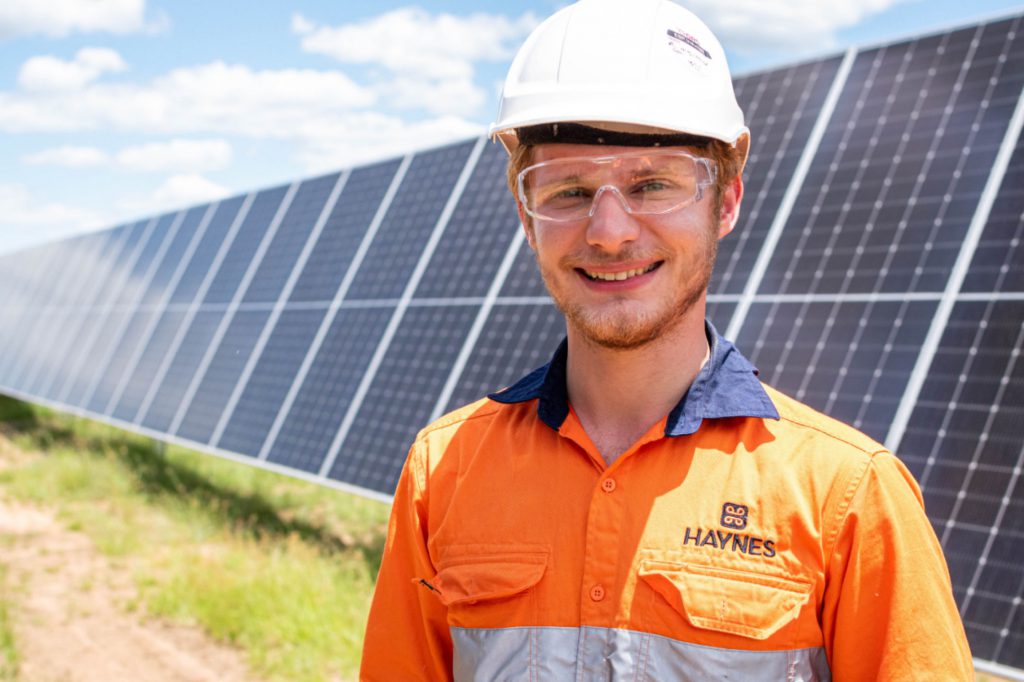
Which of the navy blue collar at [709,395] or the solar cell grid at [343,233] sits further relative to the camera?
the solar cell grid at [343,233]

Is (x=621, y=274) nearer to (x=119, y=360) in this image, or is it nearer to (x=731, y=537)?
(x=731, y=537)

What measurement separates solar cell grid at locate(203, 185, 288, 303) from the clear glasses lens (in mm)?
11700

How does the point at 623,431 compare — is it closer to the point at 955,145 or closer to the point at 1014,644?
the point at 1014,644

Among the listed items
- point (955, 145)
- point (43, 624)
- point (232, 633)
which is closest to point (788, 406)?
point (955, 145)

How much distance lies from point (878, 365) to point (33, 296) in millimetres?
20999

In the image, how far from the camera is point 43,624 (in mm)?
8375

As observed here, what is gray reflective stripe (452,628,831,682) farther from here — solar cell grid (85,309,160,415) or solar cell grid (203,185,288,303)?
solar cell grid (85,309,160,415)

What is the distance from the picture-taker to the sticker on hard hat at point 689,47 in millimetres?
2400

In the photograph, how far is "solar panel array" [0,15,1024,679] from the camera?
552cm

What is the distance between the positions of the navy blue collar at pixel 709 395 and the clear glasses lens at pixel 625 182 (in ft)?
1.30

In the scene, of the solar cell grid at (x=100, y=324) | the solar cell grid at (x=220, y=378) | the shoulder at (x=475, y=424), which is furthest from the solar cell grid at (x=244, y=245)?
the shoulder at (x=475, y=424)

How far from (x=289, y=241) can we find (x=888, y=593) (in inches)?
459

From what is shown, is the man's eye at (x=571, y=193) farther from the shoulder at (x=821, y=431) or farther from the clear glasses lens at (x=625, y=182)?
the shoulder at (x=821, y=431)

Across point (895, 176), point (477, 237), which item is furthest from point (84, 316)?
point (895, 176)
